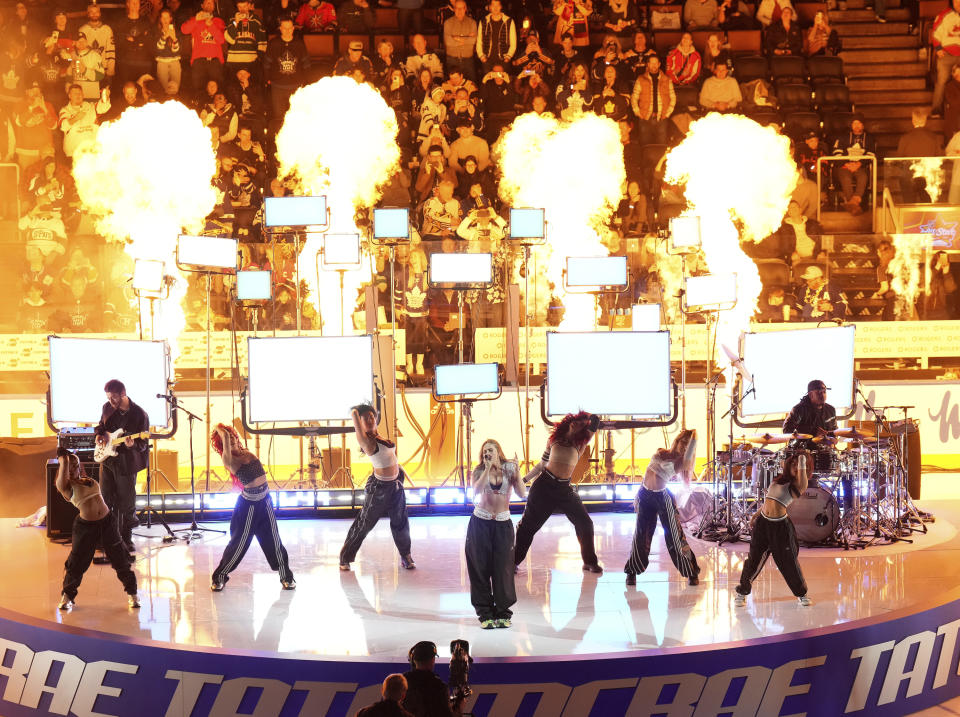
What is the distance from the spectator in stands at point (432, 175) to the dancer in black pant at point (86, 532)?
7852 millimetres

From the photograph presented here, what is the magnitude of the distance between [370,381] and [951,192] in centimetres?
740

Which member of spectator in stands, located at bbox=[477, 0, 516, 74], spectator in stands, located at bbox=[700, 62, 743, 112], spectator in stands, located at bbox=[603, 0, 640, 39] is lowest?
spectator in stands, located at bbox=[700, 62, 743, 112]

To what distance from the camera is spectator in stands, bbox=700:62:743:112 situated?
15.4 m

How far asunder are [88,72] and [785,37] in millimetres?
9847

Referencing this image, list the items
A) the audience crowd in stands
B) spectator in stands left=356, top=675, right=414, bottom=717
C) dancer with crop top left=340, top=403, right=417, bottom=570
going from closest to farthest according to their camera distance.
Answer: spectator in stands left=356, top=675, right=414, bottom=717, dancer with crop top left=340, top=403, right=417, bottom=570, the audience crowd in stands

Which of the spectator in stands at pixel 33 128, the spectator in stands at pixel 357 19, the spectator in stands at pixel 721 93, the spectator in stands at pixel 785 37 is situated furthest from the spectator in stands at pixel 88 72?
the spectator in stands at pixel 785 37

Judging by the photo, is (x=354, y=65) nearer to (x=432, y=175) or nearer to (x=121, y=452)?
(x=432, y=175)

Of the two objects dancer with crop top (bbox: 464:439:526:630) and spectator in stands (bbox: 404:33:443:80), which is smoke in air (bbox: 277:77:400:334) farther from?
dancer with crop top (bbox: 464:439:526:630)

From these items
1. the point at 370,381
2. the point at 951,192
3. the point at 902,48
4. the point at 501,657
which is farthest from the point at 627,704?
the point at 902,48

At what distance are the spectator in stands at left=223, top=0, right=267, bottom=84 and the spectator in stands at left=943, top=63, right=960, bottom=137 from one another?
31.4 ft

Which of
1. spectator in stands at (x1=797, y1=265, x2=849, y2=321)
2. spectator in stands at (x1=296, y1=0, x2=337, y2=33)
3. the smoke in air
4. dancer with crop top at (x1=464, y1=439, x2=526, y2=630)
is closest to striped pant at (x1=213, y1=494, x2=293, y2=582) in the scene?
dancer with crop top at (x1=464, y1=439, x2=526, y2=630)

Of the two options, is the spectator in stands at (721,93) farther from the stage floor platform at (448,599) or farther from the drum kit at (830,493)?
the stage floor platform at (448,599)

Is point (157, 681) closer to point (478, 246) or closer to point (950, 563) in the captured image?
point (950, 563)

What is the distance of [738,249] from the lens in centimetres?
1315
